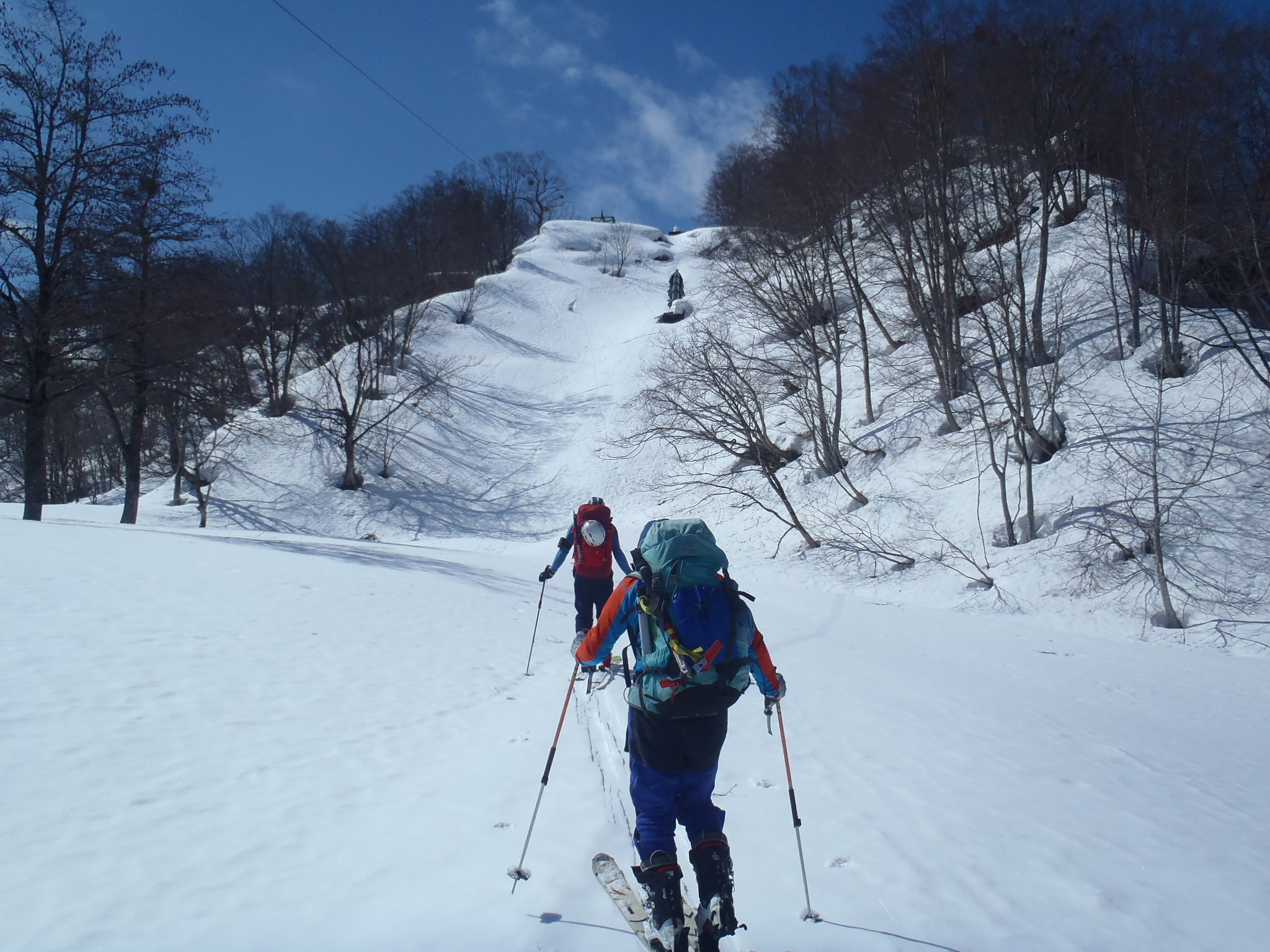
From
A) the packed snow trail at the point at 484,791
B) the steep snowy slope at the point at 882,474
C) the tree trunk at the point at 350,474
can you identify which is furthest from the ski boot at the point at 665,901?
the tree trunk at the point at 350,474

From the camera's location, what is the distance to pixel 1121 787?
5.53 m

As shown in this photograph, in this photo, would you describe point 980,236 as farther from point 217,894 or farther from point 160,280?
point 217,894

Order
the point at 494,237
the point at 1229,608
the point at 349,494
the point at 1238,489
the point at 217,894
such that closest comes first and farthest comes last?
the point at 217,894 < the point at 1229,608 < the point at 1238,489 < the point at 349,494 < the point at 494,237

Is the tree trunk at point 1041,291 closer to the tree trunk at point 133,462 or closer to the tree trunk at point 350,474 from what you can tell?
the tree trunk at point 133,462

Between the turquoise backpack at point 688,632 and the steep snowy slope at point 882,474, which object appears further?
the steep snowy slope at point 882,474

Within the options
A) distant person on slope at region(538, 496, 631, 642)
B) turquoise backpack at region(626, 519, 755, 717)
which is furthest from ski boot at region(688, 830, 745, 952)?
distant person on slope at region(538, 496, 631, 642)

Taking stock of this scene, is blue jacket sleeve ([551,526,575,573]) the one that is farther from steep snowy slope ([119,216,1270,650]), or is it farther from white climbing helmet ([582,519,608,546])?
steep snowy slope ([119,216,1270,650])

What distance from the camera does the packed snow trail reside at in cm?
332

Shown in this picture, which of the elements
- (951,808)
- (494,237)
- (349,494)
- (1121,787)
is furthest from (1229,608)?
(494,237)

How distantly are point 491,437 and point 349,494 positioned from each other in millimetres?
7339

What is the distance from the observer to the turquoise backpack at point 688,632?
10.6 feet

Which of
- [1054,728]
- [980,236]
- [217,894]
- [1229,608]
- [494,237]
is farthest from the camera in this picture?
[494,237]

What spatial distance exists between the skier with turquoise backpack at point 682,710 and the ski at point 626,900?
0.06 meters

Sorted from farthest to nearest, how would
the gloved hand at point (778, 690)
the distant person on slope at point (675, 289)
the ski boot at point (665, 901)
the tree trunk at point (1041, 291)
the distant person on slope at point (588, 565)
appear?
1. the distant person on slope at point (675, 289)
2. the tree trunk at point (1041, 291)
3. the distant person on slope at point (588, 565)
4. the gloved hand at point (778, 690)
5. the ski boot at point (665, 901)
